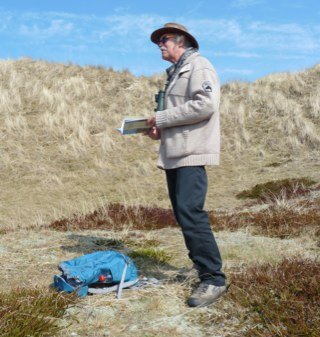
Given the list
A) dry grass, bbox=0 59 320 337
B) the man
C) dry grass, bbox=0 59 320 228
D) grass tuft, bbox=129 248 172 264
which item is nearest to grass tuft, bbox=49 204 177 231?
dry grass, bbox=0 59 320 337

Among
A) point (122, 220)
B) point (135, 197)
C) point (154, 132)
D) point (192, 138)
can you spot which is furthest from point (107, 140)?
point (192, 138)

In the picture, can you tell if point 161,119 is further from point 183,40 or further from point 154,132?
point 183,40

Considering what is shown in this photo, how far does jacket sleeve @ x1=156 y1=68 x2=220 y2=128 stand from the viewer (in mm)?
4207

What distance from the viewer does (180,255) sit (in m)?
6.29

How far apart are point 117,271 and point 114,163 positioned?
14.4m

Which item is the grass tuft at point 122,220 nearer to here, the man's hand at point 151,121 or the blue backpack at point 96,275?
the blue backpack at point 96,275

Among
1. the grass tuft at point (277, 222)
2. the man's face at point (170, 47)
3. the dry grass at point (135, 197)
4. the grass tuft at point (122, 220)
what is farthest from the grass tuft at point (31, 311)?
the grass tuft at point (122, 220)

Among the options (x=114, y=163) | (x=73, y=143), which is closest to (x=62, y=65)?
(x=73, y=143)

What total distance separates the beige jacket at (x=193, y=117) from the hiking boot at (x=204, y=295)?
1.12m

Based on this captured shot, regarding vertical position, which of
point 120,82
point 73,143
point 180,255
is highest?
point 120,82

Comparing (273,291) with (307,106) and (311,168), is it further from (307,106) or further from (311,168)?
(307,106)

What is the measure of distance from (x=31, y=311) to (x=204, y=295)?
4.91ft

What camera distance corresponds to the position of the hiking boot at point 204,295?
4324mm

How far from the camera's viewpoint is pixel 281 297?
163 inches
